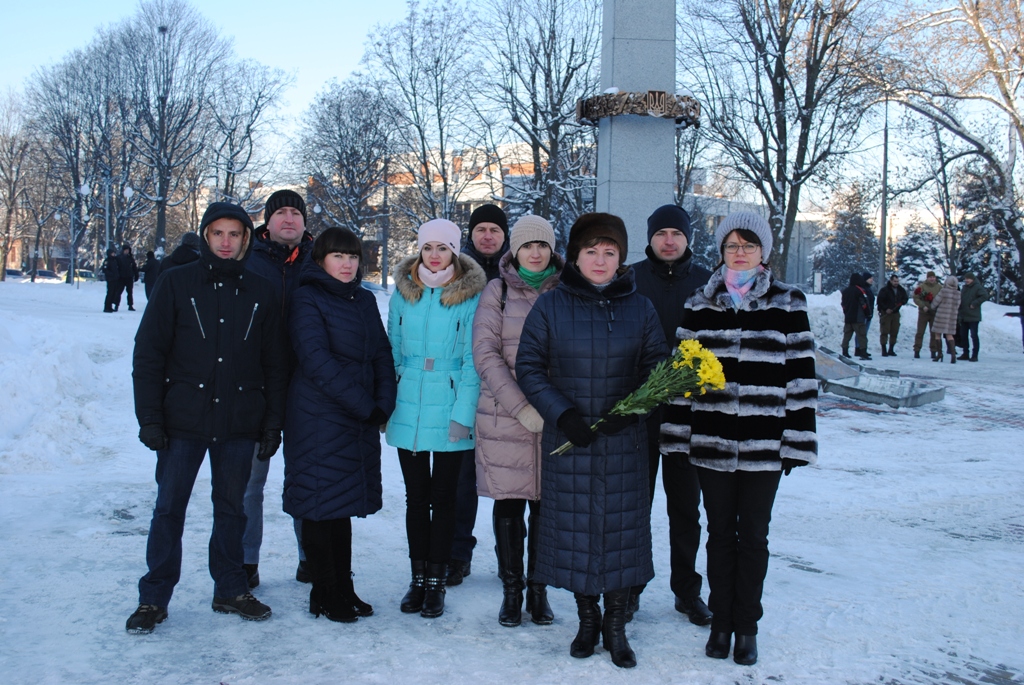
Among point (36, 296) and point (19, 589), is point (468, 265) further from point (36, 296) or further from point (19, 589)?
point (36, 296)

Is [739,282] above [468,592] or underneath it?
above

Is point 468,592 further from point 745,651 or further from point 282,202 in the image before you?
point 282,202

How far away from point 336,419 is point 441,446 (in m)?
0.52

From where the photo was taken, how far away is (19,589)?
394 centimetres

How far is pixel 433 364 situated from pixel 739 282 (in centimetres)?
151

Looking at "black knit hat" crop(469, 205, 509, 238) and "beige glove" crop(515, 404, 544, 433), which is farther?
"black knit hat" crop(469, 205, 509, 238)

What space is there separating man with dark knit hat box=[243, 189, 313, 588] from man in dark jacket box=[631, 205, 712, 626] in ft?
5.96

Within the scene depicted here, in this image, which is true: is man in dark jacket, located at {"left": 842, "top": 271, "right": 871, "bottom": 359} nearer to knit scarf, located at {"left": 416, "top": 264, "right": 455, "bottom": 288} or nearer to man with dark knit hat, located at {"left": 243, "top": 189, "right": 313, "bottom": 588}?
knit scarf, located at {"left": 416, "top": 264, "right": 455, "bottom": 288}

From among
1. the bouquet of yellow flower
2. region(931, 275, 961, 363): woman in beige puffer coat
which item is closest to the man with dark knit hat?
the bouquet of yellow flower

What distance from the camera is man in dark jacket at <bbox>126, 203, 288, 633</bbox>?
359cm

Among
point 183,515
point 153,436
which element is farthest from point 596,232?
point 183,515

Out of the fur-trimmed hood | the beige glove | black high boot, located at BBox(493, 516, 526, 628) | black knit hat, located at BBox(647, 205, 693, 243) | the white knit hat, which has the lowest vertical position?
black high boot, located at BBox(493, 516, 526, 628)

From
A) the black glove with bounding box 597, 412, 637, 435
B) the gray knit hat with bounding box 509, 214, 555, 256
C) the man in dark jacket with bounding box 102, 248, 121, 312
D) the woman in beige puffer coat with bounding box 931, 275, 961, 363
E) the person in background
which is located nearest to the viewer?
the black glove with bounding box 597, 412, 637, 435

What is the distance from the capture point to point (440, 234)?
4.09m
